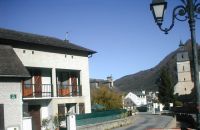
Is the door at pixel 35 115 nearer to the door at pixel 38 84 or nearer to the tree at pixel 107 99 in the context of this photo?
the door at pixel 38 84

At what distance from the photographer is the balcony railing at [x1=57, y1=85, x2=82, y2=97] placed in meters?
33.4

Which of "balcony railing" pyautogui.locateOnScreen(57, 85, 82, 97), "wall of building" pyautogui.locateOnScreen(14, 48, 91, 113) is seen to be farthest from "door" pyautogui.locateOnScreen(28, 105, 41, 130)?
"balcony railing" pyautogui.locateOnScreen(57, 85, 82, 97)

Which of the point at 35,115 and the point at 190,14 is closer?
the point at 190,14

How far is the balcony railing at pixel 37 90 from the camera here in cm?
2938

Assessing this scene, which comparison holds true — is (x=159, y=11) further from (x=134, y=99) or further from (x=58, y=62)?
(x=134, y=99)

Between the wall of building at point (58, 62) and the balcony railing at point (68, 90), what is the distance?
56 cm

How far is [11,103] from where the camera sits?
21188 mm

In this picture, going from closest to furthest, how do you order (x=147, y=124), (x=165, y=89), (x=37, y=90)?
1. (x=37, y=90)
2. (x=147, y=124)
3. (x=165, y=89)

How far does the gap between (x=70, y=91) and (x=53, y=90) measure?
133 inches

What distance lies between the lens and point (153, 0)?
8.16 m

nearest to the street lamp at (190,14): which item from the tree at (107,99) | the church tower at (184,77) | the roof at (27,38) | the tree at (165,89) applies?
the roof at (27,38)

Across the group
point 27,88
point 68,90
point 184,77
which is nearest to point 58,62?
point 68,90

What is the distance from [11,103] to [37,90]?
9.28 meters

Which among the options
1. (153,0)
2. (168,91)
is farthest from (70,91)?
(168,91)
